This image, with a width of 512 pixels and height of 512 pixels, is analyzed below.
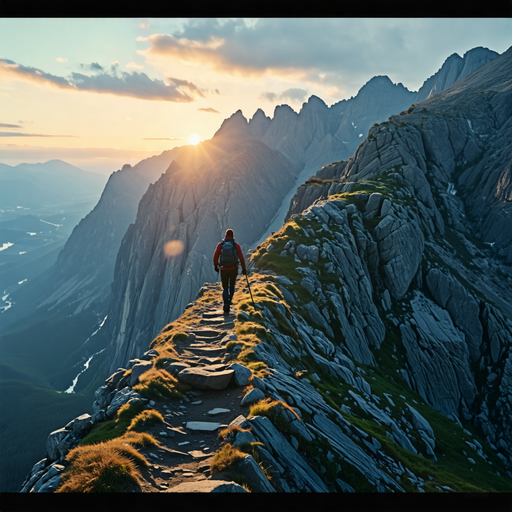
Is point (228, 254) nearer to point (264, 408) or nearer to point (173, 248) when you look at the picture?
point (264, 408)

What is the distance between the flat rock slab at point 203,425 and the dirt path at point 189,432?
0.07 meters

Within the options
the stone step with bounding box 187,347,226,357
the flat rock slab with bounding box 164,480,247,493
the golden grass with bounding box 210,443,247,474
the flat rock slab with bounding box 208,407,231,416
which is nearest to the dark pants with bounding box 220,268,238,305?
the stone step with bounding box 187,347,226,357

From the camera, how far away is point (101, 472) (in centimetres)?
680

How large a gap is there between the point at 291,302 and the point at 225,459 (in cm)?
2464

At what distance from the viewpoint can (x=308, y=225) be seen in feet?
168

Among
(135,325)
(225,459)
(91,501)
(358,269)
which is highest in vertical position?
(91,501)

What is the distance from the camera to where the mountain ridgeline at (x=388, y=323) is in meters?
12.5

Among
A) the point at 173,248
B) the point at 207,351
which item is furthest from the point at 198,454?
the point at 173,248

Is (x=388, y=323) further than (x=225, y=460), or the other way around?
(x=388, y=323)

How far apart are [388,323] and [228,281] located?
36821 millimetres

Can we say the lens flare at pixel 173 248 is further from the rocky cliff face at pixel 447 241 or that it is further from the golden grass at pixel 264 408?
the golden grass at pixel 264 408

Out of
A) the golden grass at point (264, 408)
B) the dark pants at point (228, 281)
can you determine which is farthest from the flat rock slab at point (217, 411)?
the dark pants at point (228, 281)
